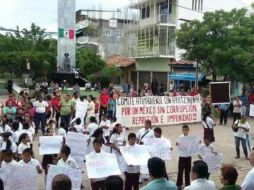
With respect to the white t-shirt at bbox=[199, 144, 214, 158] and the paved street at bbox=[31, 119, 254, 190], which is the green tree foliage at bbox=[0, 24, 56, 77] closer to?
the paved street at bbox=[31, 119, 254, 190]

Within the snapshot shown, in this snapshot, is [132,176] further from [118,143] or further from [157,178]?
[157,178]

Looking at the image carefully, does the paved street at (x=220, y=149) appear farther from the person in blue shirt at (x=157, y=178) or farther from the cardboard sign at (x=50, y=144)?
the person in blue shirt at (x=157, y=178)

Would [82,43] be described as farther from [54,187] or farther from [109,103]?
[54,187]

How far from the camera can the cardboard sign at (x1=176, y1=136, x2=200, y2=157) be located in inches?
437

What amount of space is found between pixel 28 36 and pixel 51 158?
41352 mm

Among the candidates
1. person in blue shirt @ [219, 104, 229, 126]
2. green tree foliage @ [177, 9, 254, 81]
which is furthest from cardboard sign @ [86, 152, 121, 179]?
green tree foliage @ [177, 9, 254, 81]

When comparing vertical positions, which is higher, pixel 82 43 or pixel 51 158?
pixel 82 43

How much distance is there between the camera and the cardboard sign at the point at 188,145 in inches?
437

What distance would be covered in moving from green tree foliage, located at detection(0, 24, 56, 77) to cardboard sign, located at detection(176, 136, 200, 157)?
33.2 m

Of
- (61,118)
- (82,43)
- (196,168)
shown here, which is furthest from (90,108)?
(82,43)

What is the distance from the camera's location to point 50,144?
34.1 ft

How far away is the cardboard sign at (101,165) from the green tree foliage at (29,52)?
3479 cm

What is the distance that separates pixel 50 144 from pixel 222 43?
2085cm

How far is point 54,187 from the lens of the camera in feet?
15.6
